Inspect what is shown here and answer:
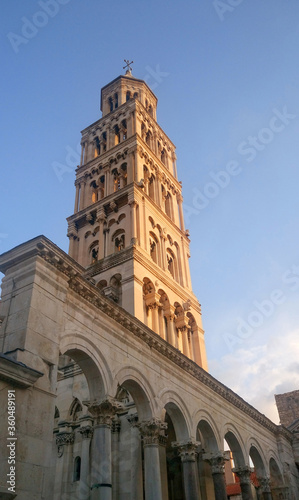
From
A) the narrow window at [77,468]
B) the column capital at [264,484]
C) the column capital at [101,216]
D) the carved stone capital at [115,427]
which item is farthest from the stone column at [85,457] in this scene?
the column capital at [101,216]

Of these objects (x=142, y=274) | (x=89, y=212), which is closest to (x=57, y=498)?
(x=142, y=274)

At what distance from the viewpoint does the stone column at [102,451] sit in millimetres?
13297

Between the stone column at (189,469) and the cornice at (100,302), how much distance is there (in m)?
3.34

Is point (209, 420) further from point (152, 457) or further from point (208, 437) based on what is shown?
point (152, 457)

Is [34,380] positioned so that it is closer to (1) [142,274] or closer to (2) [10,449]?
(2) [10,449]

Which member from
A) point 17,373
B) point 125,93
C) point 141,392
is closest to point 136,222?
point 141,392

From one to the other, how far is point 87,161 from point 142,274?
1579 cm

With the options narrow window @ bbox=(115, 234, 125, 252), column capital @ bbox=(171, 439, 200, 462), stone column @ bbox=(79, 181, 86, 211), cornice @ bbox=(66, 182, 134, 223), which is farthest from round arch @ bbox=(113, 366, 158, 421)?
stone column @ bbox=(79, 181, 86, 211)

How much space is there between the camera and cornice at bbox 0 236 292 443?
13734 millimetres

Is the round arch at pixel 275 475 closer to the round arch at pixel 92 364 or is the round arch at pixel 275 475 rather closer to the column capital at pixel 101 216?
the round arch at pixel 92 364

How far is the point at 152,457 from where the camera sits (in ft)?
53.1

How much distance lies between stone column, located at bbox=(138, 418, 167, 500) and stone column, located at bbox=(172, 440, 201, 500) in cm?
227

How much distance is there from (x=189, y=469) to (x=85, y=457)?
4399 mm

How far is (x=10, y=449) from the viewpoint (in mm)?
10031
